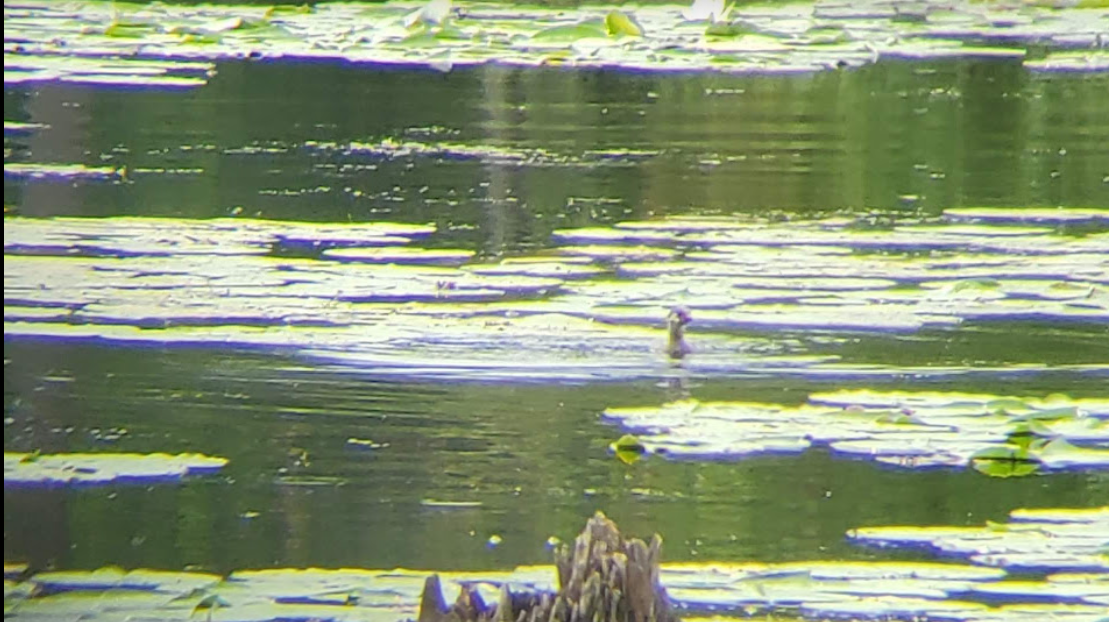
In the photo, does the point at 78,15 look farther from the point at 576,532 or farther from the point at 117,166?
the point at 576,532

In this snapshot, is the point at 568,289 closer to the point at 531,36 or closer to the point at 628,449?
the point at 628,449

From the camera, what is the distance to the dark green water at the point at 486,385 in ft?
8.14

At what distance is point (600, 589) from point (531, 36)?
5.08 meters

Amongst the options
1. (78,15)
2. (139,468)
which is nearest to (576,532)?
(139,468)

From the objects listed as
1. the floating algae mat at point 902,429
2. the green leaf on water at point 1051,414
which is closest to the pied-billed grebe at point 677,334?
the floating algae mat at point 902,429

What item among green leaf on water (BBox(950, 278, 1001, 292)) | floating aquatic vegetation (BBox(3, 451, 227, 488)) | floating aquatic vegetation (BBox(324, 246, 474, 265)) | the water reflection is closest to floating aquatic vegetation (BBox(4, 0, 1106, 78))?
the water reflection

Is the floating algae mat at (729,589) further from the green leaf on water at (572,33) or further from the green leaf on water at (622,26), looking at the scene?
the green leaf on water at (622,26)

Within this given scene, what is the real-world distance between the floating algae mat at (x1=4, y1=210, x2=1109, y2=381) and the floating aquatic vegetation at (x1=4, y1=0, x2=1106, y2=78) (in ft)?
7.25

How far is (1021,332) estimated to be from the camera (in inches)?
131

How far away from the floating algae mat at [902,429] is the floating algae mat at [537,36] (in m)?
3.47

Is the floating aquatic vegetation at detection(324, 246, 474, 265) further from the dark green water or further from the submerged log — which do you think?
the submerged log

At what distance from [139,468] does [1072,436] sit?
1.56 m

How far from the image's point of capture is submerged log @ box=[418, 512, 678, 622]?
1760 millimetres

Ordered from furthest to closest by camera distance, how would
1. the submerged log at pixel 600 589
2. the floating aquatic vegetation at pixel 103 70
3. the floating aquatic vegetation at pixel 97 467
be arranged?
the floating aquatic vegetation at pixel 103 70 → the floating aquatic vegetation at pixel 97 467 → the submerged log at pixel 600 589
